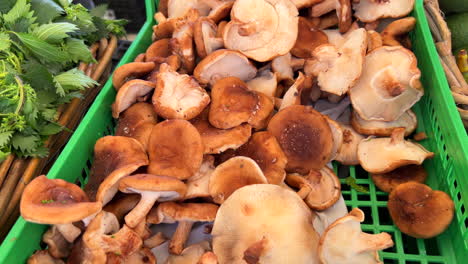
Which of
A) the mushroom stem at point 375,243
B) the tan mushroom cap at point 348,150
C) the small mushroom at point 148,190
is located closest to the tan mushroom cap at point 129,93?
the small mushroom at point 148,190

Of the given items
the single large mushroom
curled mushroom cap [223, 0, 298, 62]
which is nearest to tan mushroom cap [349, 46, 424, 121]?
curled mushroom cap [223, 0, 298, 62]

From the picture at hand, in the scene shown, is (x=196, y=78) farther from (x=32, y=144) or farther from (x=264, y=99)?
(x=32, y=144)

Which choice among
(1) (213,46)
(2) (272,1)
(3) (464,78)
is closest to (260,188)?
(1) (213,46)

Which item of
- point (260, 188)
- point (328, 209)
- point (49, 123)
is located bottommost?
point (328, 209)

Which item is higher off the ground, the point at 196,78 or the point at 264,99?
the point at 196,78

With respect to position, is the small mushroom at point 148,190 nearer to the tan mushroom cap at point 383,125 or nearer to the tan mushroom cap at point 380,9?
the tan mushroom cap at point 383,125

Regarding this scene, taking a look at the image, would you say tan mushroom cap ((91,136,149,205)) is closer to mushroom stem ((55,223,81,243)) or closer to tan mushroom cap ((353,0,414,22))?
mushroom stem ((55,223,81,243))
